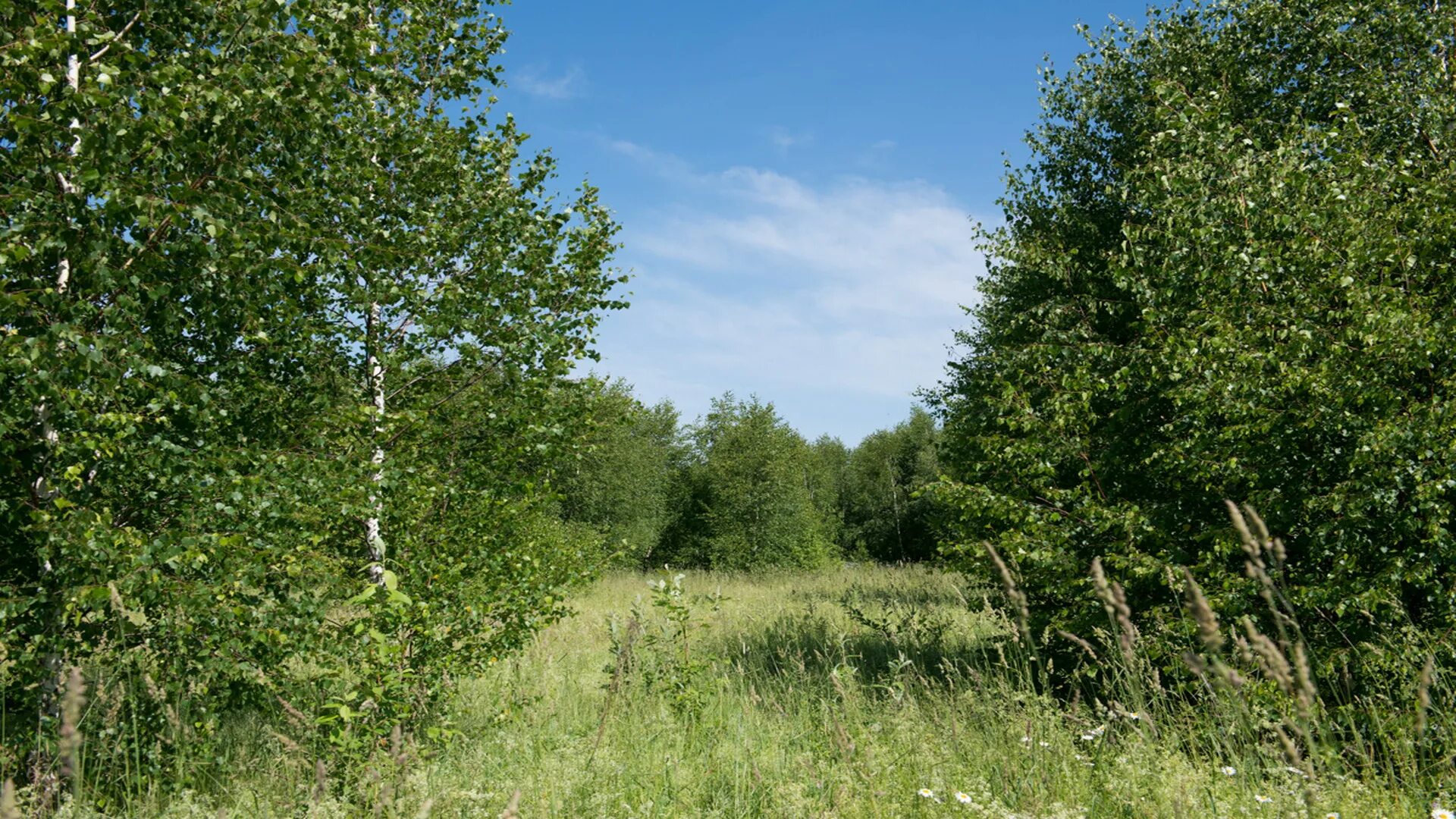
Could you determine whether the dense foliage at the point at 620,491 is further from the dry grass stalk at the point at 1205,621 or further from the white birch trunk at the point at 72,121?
the dry grass stalk at the point at 1205,621

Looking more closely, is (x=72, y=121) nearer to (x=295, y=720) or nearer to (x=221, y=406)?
(x=221, y=406)

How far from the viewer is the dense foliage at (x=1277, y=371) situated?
5617 mm

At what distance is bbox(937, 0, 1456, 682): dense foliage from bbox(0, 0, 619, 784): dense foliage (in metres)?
4.83

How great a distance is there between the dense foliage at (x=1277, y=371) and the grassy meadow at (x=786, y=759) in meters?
1.05

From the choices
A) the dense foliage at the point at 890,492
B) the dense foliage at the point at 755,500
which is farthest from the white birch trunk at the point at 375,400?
the dense foliage at the point at 890,492

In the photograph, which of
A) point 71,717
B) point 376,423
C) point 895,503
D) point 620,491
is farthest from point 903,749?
point 895,503

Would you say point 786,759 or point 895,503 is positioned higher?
point 895,503

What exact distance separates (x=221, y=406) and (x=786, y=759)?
4.61 metres

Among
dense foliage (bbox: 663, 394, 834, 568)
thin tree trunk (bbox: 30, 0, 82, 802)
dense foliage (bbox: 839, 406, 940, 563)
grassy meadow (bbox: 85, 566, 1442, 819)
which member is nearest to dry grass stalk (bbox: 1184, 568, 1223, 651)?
grassy meadow (bbox: 85, 566, 1442, 819)

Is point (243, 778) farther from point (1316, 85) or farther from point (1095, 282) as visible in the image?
point (1316, 85)

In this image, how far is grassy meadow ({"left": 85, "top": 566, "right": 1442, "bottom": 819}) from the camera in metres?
4.18

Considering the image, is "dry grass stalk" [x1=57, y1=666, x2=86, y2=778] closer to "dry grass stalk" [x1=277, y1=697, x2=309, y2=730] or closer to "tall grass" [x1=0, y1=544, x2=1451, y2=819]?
"tall grass" [x1=0, y1=544, x2=1451, y2=819]

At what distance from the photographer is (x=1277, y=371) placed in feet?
20.6

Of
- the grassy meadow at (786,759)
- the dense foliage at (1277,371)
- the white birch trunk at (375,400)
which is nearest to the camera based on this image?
the grassy meadow at (786,759)
